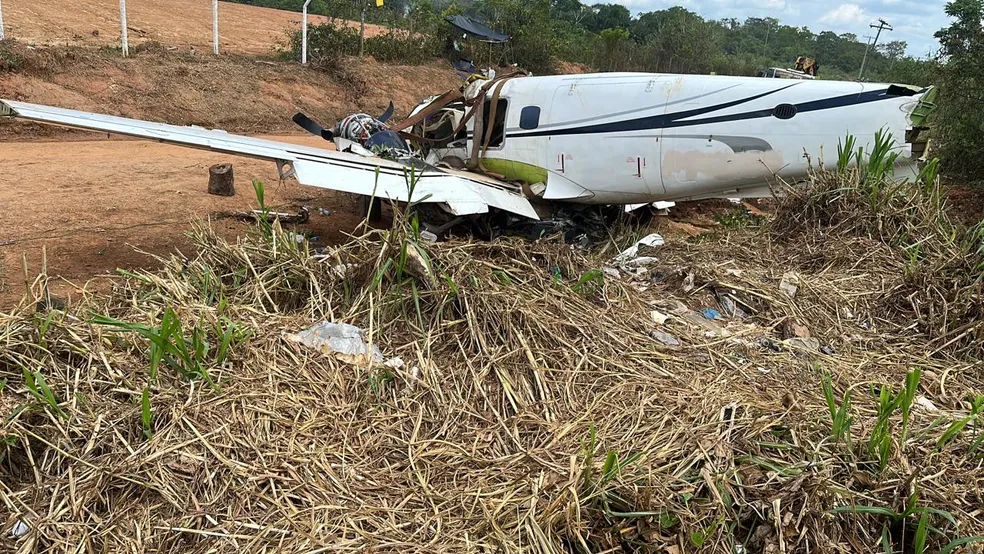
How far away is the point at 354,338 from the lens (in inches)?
154

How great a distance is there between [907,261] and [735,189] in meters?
1.96

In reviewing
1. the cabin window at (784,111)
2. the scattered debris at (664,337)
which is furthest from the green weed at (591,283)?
the cabin window at (784,111)

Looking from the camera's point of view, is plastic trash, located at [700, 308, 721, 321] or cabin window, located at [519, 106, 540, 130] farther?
cabin window, located at [519, 106, 540, 130]

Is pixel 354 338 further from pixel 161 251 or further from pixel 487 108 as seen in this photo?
pixel 487 108

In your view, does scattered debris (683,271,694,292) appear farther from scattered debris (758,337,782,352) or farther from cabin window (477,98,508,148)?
cabin window (477,98,508,148)

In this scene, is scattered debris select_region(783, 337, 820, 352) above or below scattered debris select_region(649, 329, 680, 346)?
above

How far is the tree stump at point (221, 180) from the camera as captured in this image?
29.5 feet

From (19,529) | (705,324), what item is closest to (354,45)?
(705,324)

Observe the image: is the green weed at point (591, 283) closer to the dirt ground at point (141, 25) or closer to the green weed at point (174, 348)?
the green weed at point (174, 348)

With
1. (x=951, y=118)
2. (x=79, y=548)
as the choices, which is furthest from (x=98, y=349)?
(x=951, y=118)

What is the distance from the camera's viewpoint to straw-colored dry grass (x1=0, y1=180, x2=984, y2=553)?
2.72m

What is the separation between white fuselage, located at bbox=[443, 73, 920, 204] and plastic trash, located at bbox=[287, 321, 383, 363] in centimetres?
437

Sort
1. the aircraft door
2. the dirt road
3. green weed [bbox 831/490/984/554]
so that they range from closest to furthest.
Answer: green weed [bbox 831/490/984/554] → the dirt road → the aircraft door

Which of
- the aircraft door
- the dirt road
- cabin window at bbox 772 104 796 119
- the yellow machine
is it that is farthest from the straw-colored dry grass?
the yellow machine
